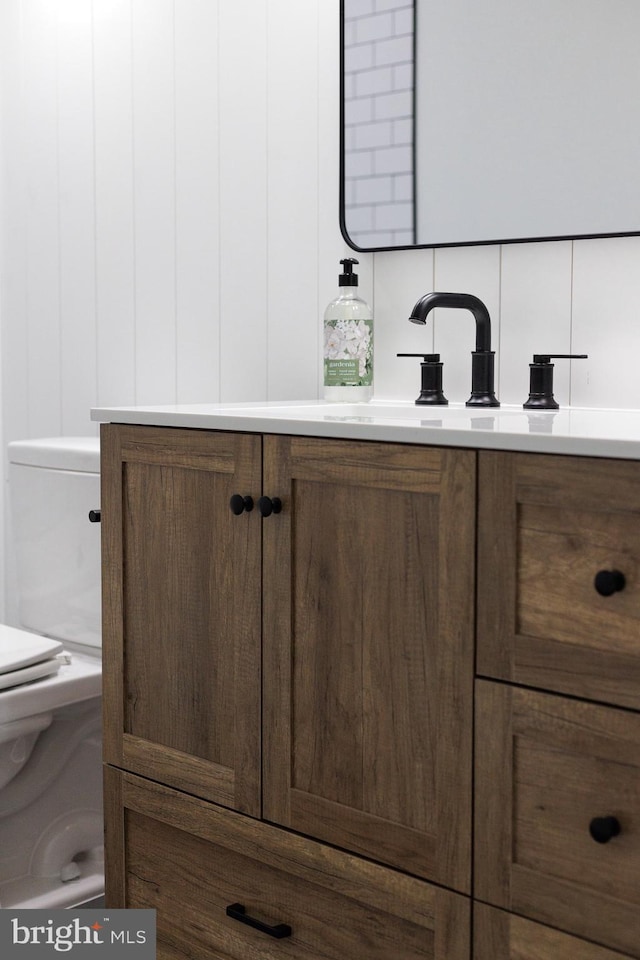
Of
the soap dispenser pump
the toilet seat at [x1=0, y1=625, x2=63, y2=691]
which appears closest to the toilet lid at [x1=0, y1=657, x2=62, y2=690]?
the toilet seat at [x1=0, y1=625, x2=63, y2=691]

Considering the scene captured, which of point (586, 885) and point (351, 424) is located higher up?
point (351, 424)

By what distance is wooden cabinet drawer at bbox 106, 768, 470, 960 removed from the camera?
44.7 inches

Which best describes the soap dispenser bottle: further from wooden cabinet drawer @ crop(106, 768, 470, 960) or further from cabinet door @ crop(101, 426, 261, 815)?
wooden cabinet drawer @ crop(106, 768, 470, 960)

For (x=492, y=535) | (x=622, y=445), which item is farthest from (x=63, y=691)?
(x=622, y=445)

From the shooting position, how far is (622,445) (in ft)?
3.05

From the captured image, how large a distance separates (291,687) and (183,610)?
0.20 metres

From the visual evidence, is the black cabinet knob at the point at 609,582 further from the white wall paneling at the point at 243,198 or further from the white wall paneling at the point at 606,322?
the white wall paneling at the point at 243,198

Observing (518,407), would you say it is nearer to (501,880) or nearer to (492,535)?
(492,535)

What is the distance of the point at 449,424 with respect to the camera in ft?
3.65

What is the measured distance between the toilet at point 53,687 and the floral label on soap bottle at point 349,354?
18.3 inches

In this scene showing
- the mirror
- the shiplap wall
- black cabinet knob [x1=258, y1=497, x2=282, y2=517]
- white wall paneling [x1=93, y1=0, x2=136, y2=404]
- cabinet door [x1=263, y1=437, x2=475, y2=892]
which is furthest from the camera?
white wall paneling [x1=93, y1=0, x2=136, y2=404]

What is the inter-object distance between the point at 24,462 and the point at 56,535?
0.15m

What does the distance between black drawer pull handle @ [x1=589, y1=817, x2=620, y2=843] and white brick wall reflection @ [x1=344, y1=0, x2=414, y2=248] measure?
37.8 inches

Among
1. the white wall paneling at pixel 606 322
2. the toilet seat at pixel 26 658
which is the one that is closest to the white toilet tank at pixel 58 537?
the toilet seat at pixel 26 658
